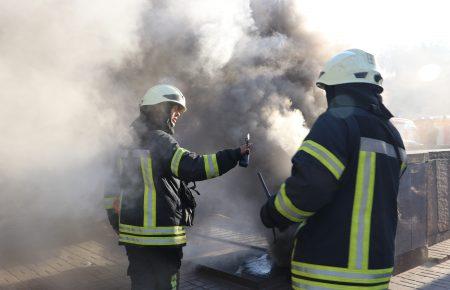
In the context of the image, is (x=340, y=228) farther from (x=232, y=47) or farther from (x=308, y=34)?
(x=308, y=34)

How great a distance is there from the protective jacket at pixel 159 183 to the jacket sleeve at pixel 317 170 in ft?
2.60

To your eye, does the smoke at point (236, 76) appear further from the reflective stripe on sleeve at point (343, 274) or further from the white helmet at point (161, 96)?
the reflective stripe on sleeve at point (343, 274)

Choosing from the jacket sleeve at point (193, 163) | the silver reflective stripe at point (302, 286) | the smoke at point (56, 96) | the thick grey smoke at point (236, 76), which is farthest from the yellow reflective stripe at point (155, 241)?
the thick grey smoke at point (236, 76)

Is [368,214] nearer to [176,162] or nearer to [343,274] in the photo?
[343,274]

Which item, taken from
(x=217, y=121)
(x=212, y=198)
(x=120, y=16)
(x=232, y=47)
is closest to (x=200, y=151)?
(x=217, y=121)

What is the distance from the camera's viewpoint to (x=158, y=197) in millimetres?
2805

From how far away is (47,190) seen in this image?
4395 millimetres

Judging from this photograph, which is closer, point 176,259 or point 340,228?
point 340,228

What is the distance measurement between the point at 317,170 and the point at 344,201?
0.86 feet

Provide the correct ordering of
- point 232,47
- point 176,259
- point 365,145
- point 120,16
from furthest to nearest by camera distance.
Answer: point 232,47, point 120,16, point 176,259, point 365,145

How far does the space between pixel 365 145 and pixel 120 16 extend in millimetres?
3077

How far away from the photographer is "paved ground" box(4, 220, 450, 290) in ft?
14.4

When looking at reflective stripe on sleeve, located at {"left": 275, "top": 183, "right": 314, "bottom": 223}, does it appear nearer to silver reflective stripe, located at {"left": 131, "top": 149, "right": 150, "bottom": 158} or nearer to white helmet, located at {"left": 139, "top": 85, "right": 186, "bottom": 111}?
silver reflective stripe, located at {"left": 131, "top": 149, "right": 150, "bottom": 158}

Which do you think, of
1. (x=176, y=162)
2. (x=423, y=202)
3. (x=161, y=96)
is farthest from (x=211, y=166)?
(x=423, y=202)
